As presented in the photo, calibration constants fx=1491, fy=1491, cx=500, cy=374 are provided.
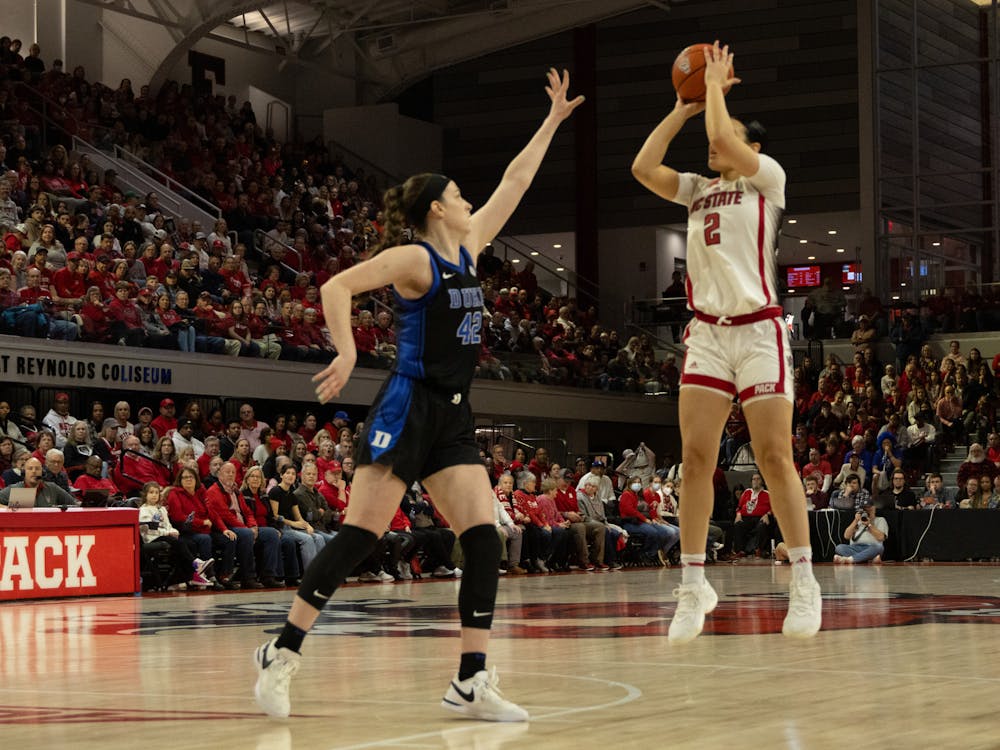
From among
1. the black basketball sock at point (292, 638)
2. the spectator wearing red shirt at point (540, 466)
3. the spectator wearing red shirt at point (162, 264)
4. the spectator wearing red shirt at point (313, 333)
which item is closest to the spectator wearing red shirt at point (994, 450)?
the spectator wearing red shirt at point (540, 466)

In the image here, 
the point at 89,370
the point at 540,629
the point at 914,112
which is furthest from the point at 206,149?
the point at 540,629

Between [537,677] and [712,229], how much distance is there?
204 cm

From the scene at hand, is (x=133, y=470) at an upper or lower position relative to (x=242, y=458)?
lower

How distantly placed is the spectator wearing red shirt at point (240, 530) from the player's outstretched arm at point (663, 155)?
9.59 metres

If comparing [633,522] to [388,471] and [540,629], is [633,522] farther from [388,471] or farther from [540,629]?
[388,471]

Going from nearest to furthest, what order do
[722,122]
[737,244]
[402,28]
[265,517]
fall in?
[722,122] → [737,244] → [265,517] → [402,28]

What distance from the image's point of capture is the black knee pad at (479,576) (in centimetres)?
518

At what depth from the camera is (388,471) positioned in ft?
16.8

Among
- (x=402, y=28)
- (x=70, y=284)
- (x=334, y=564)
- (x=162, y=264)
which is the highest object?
(x=402, y=28)

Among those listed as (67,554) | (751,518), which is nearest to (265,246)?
(751,518)

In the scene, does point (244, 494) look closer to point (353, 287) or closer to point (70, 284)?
point (70, 284)

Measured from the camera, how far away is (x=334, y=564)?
512 centimetres

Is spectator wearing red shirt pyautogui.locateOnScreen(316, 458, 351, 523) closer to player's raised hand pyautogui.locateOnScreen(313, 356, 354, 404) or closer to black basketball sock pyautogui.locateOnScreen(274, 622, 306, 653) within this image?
black basketball sock pyautogui.locateOnScreen(274, 622, 306, 653)

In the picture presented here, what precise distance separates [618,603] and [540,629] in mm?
2615
